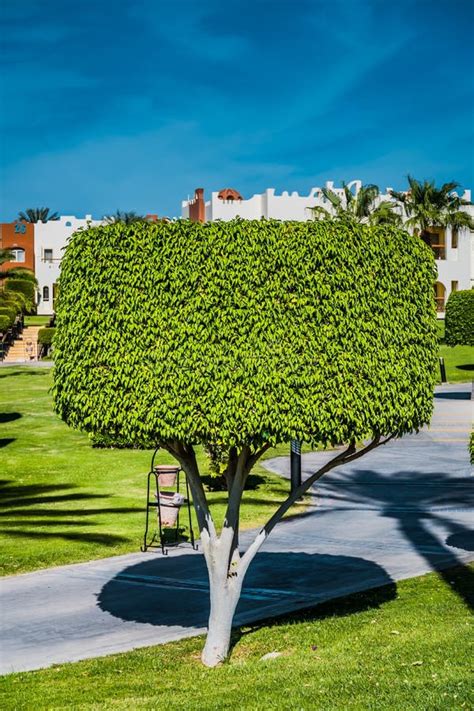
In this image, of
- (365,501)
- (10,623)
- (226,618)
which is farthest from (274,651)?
(365,501)

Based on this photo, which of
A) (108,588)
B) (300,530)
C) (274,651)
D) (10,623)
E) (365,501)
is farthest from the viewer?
(365,501)

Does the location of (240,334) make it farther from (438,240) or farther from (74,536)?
(438,240)

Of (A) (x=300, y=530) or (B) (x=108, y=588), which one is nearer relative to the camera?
(B) (x=108, y=588)

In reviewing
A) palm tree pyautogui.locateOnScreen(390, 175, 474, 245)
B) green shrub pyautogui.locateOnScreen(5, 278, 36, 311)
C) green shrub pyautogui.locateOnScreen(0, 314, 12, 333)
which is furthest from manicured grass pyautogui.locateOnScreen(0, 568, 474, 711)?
green shrub pyautogui.locateOnScreen(5, 278, 36, 311)

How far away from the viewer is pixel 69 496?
2050cm

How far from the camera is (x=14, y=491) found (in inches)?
823

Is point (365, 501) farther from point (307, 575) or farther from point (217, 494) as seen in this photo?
point (307, 575)

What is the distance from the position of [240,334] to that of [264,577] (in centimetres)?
544

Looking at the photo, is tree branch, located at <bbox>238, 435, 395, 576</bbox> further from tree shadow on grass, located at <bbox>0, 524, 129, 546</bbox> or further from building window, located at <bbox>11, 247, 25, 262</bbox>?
building window, located at <bbox>11, 247, 25, 262</bbox>

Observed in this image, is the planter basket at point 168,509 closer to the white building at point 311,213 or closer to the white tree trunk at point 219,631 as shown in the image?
the white tree trunk at point 219,631

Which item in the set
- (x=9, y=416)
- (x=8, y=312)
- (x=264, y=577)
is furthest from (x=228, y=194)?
(x=264, y=577)

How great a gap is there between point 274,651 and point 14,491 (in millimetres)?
11397

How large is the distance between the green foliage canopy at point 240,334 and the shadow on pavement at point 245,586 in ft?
10.6

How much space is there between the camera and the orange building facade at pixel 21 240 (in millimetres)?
81500
